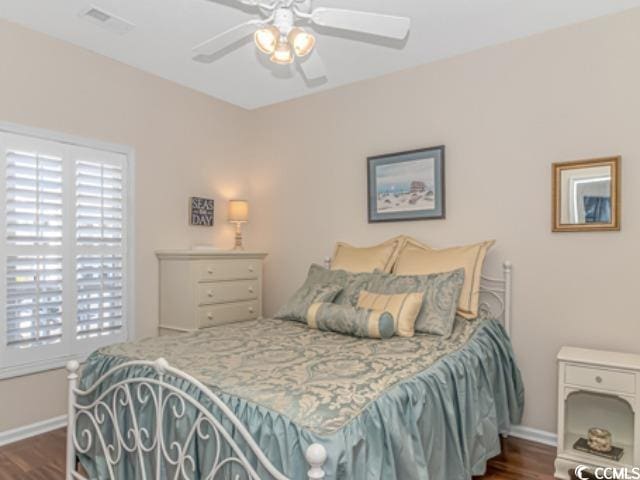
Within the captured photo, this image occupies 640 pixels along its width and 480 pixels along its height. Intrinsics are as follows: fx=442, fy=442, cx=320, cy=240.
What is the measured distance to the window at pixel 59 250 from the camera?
112 inches

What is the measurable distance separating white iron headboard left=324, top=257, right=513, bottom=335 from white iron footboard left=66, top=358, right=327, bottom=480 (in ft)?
6.65

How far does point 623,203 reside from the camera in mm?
2615

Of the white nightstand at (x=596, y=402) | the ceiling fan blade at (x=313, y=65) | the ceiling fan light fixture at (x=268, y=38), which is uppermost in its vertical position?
the ceiling fan blade at (x=313, y=65)

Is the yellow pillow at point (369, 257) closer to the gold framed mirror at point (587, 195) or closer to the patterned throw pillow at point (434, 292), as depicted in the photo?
the patterned throw pillow at point (434, 292)

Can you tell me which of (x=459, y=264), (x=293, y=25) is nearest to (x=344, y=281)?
(x=459, y=264)

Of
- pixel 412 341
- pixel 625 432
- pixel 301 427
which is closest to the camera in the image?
pixel 301 427

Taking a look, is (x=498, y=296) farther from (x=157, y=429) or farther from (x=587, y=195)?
(x=157, y=429)

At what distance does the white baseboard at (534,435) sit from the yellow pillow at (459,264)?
864 mm

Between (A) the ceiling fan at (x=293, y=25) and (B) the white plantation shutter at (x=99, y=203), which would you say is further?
(B) the white plantation shutter at (x=99, y=203)

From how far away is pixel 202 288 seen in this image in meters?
3.55

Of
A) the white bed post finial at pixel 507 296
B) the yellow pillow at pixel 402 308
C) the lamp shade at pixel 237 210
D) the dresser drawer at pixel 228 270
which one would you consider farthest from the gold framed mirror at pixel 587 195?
the lamp shade at pixel 237 210

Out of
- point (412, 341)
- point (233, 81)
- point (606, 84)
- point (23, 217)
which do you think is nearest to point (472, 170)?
point (606, 84)

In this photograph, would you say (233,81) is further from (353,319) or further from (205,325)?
(353,319)

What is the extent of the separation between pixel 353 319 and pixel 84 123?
2.43 metres
